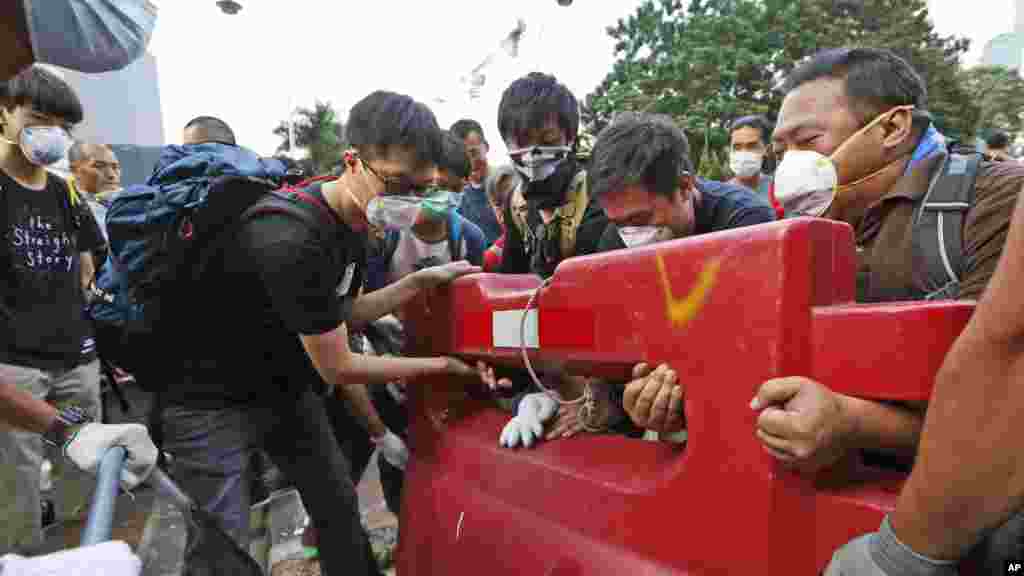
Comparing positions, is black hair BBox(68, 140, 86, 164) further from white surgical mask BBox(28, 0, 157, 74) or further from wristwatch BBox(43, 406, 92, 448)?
wristwatch BBox(43, 406, 92, 448)

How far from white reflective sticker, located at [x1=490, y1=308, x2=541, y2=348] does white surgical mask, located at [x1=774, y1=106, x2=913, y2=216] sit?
648 mm

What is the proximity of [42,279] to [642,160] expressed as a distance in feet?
8.18

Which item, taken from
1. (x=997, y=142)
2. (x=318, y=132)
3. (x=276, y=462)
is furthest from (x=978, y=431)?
(x=318, y=132)

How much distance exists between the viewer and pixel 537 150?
227cm

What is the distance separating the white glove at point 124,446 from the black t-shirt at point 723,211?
4.40ft

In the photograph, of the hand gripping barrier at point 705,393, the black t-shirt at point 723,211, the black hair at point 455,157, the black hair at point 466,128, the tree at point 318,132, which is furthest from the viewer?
the tree at point 318,132

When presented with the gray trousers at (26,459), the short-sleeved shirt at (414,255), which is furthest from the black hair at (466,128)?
the gray trousers at (26,459)

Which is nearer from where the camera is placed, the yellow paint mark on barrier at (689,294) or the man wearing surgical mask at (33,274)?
the yellow paint mark on barrier at (689,294)

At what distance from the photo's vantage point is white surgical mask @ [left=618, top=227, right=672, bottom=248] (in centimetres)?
157

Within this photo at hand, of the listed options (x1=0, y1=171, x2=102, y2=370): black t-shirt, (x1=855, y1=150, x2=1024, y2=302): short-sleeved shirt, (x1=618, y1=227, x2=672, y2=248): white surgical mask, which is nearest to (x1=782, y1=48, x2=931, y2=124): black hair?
(x1=855, y1=150, x2=1024, y2=302): short-sleeved shirt

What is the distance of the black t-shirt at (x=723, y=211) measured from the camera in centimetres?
163

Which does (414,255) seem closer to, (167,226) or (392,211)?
(392,211)

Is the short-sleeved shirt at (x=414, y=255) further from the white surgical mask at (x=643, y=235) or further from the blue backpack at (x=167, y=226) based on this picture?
the white surgical mask at (x=643, y=235)

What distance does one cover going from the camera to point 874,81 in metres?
1.37
